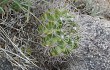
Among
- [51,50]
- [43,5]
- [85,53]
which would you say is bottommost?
[85,53]

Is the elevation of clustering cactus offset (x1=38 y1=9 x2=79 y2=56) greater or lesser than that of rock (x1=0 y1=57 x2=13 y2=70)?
greater

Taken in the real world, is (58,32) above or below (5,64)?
above

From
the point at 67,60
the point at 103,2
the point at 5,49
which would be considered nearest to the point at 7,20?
the point at 5,49

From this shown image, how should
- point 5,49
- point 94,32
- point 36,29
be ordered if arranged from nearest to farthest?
point 5,49, point 36,29, point 94,32

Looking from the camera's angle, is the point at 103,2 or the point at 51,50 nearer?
the point at 51,50

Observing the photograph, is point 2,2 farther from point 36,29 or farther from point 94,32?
point 94,32

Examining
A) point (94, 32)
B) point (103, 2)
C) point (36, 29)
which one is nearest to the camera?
point (36, 29)

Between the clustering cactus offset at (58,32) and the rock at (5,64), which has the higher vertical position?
the clustering cactus offset at (58,32)

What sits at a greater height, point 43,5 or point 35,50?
point 43,5
